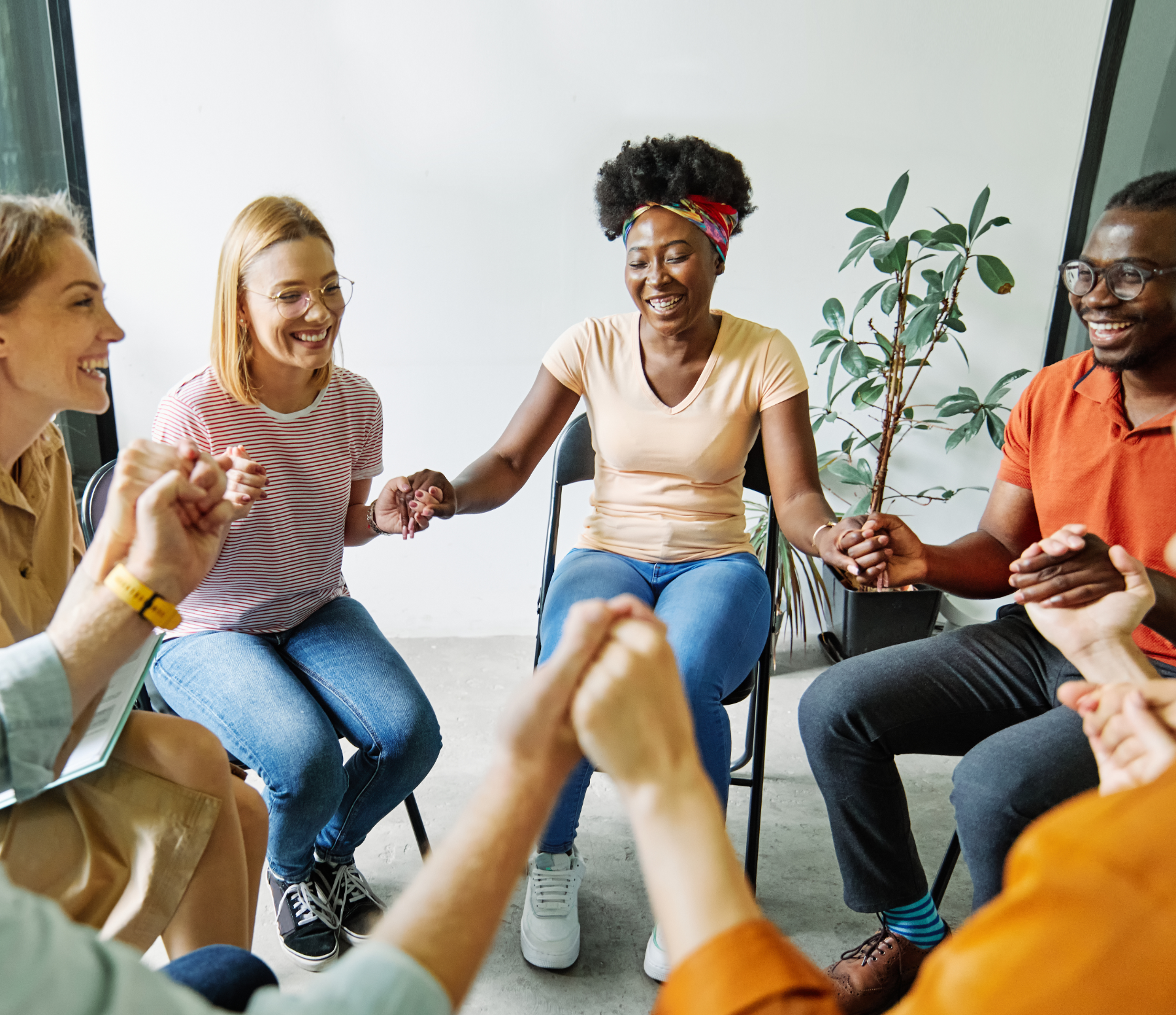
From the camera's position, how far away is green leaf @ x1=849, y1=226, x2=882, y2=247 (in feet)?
9.10

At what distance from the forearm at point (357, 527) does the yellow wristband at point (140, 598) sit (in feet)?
2.76

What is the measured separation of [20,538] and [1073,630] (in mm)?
1576

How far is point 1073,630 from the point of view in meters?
1.43

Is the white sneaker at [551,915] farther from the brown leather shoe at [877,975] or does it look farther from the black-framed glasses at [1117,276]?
the black-framed glasses at [1117,276]

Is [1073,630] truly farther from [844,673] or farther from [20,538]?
[20,538]

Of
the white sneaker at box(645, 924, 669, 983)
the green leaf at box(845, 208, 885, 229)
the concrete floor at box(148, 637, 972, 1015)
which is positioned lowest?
the concrete floor at box(148, 637, 972, 1015)

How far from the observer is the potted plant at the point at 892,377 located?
9.06ft

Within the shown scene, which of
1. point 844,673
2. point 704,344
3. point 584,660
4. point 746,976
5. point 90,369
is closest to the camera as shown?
point 746,976

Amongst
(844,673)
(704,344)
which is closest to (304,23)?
(704,344)

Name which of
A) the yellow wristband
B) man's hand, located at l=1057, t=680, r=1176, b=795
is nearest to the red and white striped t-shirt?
the yellow wristband

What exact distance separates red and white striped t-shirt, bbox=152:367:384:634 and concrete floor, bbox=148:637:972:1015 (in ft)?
2.26

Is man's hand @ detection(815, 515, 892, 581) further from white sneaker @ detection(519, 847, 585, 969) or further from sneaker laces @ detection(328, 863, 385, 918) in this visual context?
sneaker laces @ detection(328, 863, 385, 918)

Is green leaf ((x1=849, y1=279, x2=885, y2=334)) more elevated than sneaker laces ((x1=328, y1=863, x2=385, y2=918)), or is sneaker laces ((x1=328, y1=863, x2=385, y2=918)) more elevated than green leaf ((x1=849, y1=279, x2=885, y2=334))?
green leaf ((x1=849, y1=279, x2=885, y2=334))

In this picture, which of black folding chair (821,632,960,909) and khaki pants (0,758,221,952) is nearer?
khaki pants (0,758,221,952)
